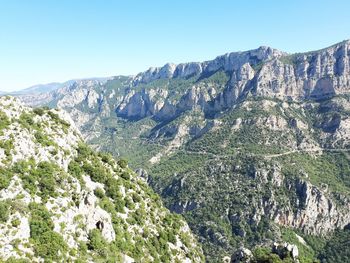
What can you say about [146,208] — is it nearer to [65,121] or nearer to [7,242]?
[65,121]

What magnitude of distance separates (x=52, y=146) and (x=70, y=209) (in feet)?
51.9

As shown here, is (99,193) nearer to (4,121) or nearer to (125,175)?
(125,175)

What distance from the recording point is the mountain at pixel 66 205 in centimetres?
5847

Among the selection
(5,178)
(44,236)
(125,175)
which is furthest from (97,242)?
(125,175)

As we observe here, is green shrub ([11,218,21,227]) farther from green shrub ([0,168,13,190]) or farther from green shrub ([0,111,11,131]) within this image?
green shrub ([0,111,11,131])

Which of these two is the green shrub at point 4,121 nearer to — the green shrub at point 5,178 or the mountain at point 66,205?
the mountain at point 66,205

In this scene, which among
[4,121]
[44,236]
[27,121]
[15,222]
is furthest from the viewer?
[27,121]

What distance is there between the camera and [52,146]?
77.2 metres

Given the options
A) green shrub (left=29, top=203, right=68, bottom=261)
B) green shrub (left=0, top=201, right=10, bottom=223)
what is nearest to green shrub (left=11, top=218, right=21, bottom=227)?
green shrub (left=0, top=201, right=10, bottom=223)

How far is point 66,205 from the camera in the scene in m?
66.9

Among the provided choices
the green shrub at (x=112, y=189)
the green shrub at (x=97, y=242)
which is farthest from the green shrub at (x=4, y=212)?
the green shrub at (x=112, y=189)

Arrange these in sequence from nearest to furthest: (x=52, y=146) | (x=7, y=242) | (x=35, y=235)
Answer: (x=7, y=242)
(x=35, y=235)
(x=52, y=146)

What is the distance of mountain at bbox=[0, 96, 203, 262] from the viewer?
192 feet

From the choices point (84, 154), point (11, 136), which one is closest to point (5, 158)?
point (11, 136)
